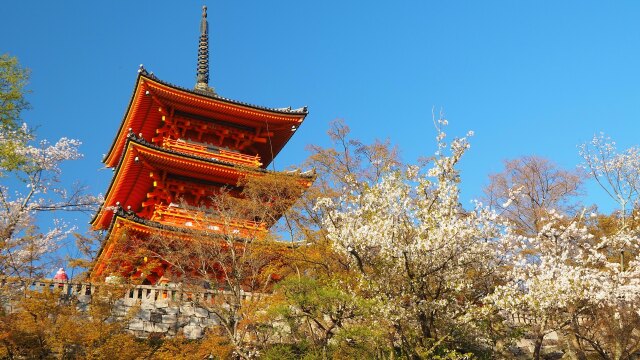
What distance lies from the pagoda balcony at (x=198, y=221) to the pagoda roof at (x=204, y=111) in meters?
4.78

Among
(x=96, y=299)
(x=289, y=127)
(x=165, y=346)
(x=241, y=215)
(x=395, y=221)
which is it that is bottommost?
(x=165, y=346)

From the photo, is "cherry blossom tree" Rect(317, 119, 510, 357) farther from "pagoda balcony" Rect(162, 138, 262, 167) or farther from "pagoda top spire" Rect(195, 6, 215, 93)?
"pagoda top spire" Rect(195, 6, 215, 93)

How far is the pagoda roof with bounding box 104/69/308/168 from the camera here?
23219 millimetres

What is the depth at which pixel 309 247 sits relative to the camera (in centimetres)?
1709

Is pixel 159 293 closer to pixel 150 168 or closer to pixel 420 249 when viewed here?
pixel 150 168

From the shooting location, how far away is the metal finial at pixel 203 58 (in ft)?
95.9

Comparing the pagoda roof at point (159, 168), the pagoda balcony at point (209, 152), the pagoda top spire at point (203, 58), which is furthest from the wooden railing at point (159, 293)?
the pagoda top spire at point (203, 58)

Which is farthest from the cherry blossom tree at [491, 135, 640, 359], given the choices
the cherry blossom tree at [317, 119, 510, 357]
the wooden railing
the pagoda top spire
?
the pagoda top spire

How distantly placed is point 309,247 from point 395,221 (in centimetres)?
760

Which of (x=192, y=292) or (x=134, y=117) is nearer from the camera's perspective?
(x=192, y=292)

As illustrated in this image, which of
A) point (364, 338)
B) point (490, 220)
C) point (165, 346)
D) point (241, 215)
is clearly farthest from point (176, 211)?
point (490, 220)

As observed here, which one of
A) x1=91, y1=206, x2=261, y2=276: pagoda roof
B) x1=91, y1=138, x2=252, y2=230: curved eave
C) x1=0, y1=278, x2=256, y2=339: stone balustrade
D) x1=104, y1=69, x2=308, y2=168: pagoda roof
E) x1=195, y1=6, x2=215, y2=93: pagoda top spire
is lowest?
x1=0, y1=278, x2=256, y2=339: stone balustrade

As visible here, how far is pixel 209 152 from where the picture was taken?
23.8 m

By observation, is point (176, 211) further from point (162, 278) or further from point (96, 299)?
point (96, 299)
